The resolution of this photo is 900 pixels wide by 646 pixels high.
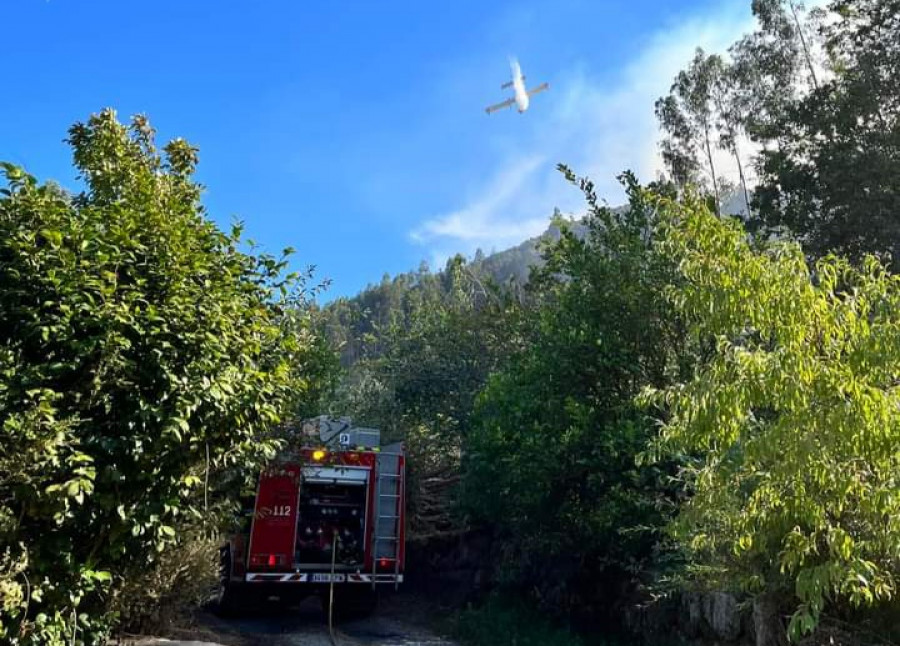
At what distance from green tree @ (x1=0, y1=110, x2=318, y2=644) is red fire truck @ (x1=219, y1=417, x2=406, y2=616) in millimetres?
6847

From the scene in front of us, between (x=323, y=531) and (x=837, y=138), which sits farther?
(x=837, y=138)

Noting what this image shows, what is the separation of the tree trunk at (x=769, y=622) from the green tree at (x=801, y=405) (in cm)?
182

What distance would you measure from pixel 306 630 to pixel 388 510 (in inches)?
116

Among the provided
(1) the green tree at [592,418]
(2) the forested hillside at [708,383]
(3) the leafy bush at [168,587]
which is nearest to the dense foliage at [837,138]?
(2) the forested hillside at [708,383]

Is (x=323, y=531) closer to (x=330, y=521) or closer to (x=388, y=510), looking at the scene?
(x=330, y=521)

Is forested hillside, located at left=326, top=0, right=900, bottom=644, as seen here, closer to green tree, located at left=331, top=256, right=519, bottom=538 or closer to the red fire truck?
green tree, located at left=331, top=256, right=519, bottom=538

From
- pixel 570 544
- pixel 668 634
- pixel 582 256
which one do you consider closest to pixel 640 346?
pixel 582 256

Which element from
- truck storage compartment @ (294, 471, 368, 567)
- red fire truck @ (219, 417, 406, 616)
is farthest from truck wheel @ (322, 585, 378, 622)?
truck storage compartment @ (294, 471, 368, 567)

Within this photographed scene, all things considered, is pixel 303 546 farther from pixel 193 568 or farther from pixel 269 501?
pixel 193 568

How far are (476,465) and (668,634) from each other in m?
6.58

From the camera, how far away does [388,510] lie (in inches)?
575

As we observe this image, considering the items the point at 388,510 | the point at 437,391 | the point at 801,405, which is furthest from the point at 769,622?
the point at 437,391

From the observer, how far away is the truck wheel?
49.5 ft

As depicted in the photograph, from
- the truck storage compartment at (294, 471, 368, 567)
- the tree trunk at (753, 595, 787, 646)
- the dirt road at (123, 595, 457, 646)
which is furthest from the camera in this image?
the truck storage compartment at (294, 471, 368, 567)
